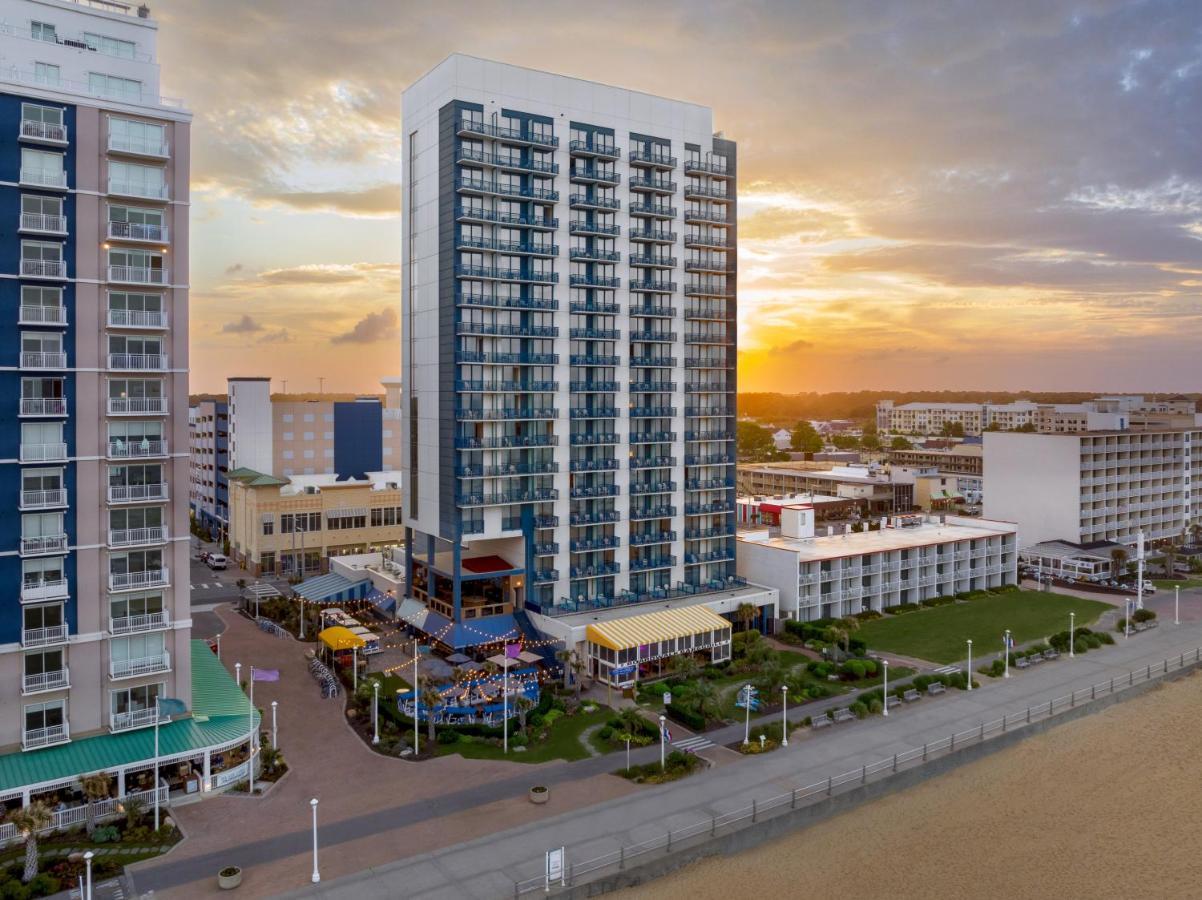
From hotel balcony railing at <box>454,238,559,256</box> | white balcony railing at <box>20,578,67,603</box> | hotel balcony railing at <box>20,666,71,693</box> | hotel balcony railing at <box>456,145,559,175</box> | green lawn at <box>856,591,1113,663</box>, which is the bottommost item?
green lawn at <box>856,591,1113,663</box>

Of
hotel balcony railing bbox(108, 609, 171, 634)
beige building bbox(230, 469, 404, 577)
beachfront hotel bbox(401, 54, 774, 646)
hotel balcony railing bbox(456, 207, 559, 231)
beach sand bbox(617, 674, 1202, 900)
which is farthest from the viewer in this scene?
beige building bbox(230, 469, 404, 577)

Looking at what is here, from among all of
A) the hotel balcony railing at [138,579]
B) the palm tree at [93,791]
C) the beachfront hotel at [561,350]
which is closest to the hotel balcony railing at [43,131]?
the hotel balcony railing at [138,579]

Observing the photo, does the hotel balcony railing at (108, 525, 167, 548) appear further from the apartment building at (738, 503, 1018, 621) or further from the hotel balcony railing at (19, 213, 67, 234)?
the apartment building at (738, 503, 1018, 621)

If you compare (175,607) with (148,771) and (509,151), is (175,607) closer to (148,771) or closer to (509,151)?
(148,771)

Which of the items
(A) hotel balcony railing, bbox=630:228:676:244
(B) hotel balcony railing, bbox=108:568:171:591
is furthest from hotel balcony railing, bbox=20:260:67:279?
(A) hotel balcony railing, bbox=630:228:676:244

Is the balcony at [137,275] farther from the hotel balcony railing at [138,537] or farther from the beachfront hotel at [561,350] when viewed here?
the beachfront hotel at [561,350]

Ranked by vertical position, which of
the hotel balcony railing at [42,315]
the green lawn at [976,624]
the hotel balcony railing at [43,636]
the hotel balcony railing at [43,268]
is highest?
the hotel balcony railing at [43,268]

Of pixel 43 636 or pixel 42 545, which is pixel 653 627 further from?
pixel 42 545
